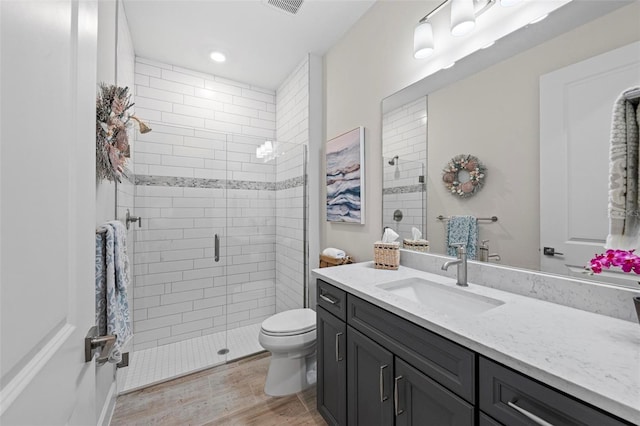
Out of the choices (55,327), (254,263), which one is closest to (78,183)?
(55,327)

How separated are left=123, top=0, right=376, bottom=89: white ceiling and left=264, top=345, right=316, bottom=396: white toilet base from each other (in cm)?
249

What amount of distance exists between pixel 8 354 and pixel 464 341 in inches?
38.4

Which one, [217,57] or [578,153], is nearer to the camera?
[578,153]

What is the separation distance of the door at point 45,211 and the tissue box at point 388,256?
4.59 ft

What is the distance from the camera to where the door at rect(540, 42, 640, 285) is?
0.97 meters

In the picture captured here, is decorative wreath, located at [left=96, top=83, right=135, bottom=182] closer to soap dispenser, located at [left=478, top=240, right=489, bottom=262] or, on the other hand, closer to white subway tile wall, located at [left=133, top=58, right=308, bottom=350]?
white subway tile wall, located at [left=133, top=58, right=308, bottom=350]

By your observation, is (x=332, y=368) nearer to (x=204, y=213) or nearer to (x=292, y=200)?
(x=292, y=200)

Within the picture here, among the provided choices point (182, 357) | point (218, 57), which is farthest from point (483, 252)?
point (218, 57)

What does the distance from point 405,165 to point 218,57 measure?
2077mm

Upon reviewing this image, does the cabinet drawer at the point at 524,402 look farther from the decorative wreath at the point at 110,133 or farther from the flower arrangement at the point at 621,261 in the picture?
the decorative wreath at the point at 110,133

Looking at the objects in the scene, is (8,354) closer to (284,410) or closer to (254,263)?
(284,410)

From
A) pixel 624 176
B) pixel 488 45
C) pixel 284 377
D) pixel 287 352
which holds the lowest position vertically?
pixel 284 377

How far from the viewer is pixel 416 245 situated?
1.70 metres

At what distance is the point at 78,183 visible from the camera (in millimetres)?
628
